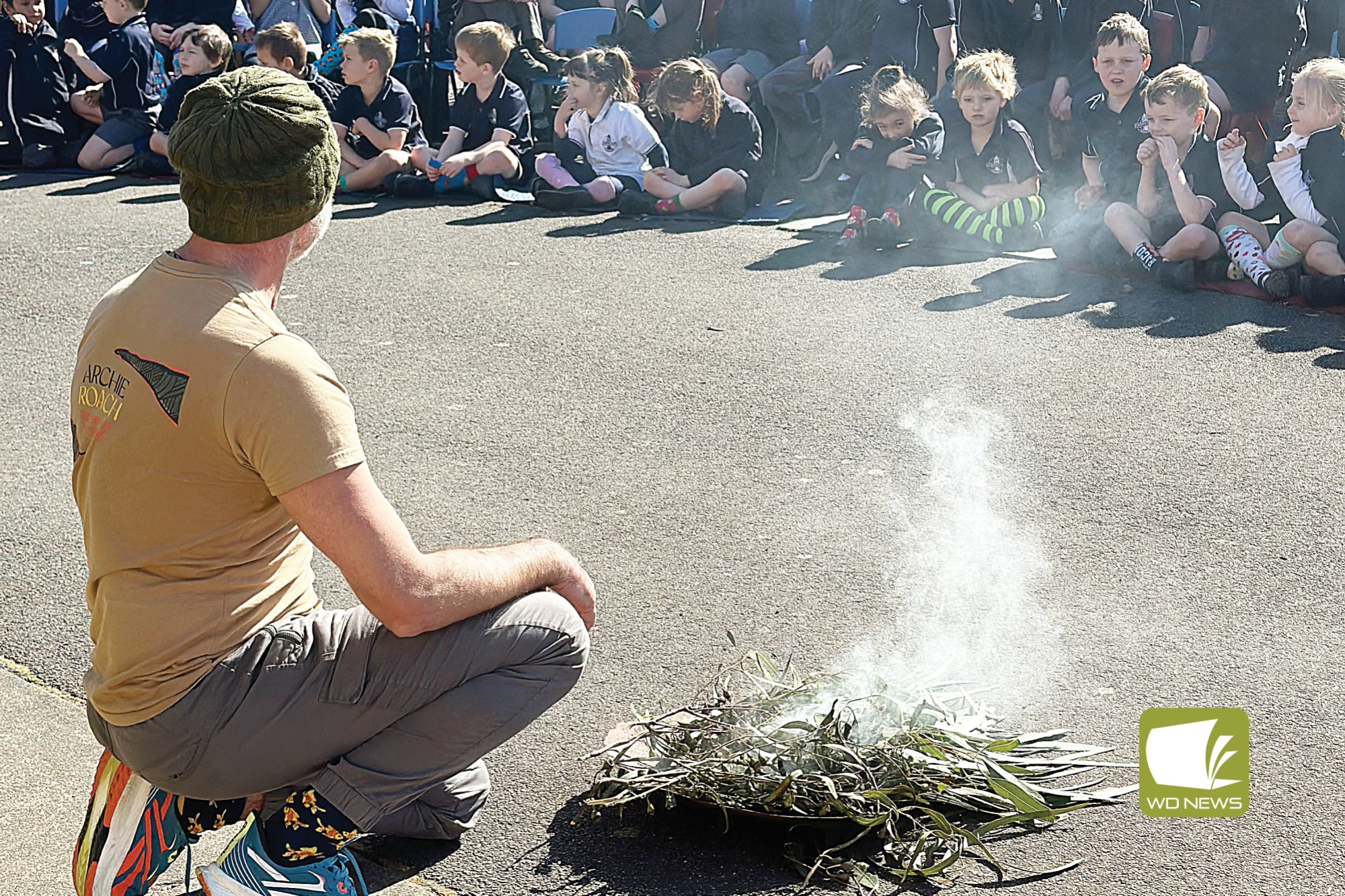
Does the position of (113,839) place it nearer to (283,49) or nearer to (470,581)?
(470,581)

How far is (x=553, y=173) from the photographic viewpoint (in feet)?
33.4

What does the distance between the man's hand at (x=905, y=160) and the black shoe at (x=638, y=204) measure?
62.9 inches

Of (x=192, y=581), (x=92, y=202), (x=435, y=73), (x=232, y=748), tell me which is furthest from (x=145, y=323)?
(x=435, y=73)

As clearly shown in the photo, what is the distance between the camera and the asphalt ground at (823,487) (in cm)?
313

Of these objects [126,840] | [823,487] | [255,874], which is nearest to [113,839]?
[126,840]

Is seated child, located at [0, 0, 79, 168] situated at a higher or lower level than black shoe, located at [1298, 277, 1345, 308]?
higher

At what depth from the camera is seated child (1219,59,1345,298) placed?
23.7 ft

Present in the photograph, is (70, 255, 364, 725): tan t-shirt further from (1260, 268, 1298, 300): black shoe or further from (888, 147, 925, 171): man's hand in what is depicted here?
(888, 147, 925, 171): man's hand

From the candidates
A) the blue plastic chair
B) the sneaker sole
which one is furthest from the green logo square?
the blue plastic chair

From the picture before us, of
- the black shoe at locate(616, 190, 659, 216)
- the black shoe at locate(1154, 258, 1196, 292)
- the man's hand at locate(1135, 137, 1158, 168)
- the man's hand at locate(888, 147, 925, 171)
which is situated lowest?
the black shoe at locate(1154, 258, 1196, 292)

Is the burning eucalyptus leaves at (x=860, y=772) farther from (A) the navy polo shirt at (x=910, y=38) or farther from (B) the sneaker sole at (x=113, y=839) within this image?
(A) the navy polo shirt at (x=910, y=38)

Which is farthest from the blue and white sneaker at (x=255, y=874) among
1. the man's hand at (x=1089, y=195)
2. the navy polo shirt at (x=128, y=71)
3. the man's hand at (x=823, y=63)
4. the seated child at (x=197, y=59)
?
the navy polo shirt at (x=128, y=71)

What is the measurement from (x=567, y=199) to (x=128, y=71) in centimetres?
482

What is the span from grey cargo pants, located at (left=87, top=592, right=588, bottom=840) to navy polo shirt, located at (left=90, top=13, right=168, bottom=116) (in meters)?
10.7
